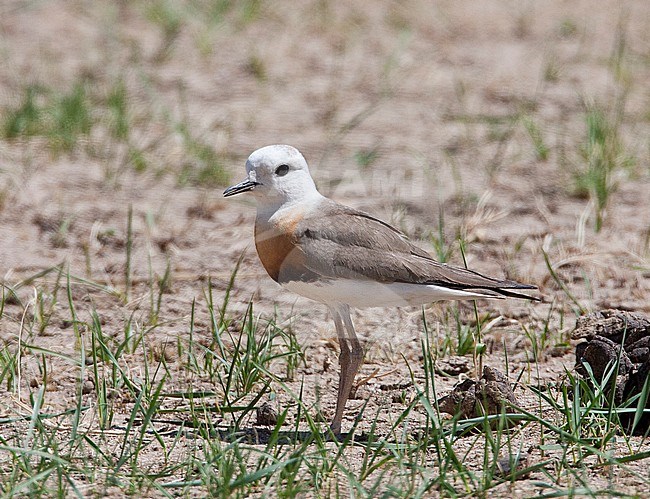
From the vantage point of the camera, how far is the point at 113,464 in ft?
11.3

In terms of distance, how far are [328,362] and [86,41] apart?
504 centimetres

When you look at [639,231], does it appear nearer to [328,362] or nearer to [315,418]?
[328,362]

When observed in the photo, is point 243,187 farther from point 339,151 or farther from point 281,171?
point 339,151

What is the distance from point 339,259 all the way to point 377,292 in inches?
7.1

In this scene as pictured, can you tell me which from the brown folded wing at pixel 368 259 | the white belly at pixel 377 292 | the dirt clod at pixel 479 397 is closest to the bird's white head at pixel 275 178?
the brown folded wing at pixel 368 259

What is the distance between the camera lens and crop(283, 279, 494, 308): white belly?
3883 millimetres

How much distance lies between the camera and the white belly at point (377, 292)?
3.88 metres

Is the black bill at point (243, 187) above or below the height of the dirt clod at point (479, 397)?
above

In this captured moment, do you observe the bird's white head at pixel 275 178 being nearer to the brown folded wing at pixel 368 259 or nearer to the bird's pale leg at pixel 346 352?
the brown folded wing at pixel 368 259

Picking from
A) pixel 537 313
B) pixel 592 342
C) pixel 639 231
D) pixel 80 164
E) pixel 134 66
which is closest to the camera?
pixel 592 342

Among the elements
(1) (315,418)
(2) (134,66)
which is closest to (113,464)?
(1) (315,418)

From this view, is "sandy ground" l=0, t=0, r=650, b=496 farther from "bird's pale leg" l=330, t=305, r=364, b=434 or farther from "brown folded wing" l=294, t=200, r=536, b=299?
"brown folded wing" l=294, t=200, r=536, b=299

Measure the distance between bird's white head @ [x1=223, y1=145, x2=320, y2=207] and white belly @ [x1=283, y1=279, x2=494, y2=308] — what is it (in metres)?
0.34

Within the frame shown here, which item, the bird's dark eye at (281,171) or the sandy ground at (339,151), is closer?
the bird's dark eye at (281,171)
